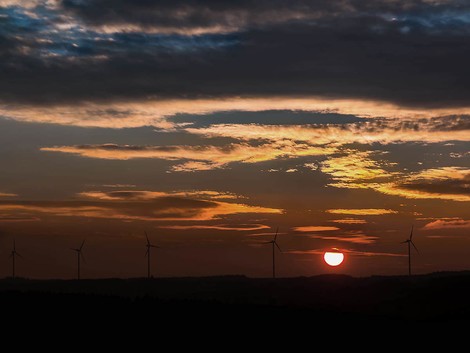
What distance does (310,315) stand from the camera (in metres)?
73.0

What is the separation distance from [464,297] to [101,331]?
5836 centimetres

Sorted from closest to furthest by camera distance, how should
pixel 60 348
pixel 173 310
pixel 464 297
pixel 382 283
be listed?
pixel 60 348
pixel 173 310
pixel 464 297
pixel 382 283

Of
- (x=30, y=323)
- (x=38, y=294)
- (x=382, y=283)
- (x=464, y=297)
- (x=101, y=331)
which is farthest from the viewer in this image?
(x=382, y=283)

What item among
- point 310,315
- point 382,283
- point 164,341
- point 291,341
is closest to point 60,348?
point 164,341

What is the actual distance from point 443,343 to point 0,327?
30757mm

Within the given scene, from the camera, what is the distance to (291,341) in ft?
176

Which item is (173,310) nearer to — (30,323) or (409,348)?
(30,323)

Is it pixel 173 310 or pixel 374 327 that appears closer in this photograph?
pixel 374 327

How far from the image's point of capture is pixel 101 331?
180 ft

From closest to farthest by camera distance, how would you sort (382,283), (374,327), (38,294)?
(374,327) → (38,294) → (382,283)

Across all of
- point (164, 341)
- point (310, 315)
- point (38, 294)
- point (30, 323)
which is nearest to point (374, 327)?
point (310, 315)

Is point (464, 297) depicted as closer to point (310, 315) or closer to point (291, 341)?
point (310, 315)

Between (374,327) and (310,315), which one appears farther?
(310,315)

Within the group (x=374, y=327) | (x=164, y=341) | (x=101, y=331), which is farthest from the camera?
(x=374, y=327)
